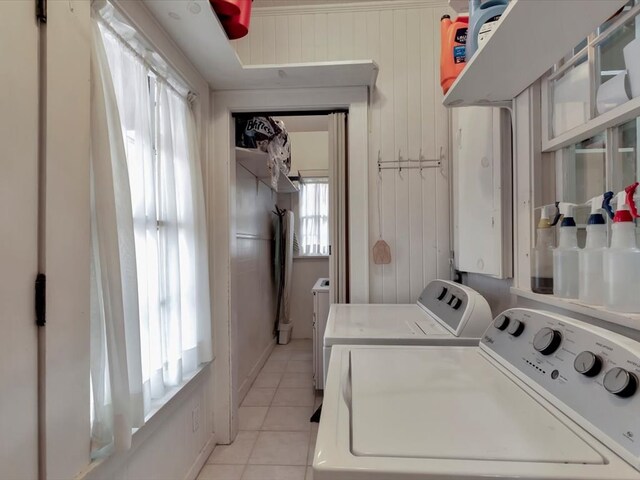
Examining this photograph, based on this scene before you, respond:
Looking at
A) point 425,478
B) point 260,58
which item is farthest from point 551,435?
point 260,58

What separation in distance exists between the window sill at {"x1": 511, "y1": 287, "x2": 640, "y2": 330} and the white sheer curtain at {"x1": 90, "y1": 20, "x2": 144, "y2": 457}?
1311 millimetres

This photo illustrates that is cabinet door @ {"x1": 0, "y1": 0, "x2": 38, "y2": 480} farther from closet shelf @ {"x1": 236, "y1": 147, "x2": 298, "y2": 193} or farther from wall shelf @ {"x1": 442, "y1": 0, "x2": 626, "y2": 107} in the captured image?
closet shelf @ {"x1": 236, "y1": 147, "x2": 298, "y2": 193}

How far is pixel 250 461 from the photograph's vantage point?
185 centimetres

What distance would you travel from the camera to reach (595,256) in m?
0.85

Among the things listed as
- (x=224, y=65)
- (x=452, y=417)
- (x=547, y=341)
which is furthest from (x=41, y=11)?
(x=547, y=341)

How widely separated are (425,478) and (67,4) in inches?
54.6

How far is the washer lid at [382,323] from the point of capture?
1208mm

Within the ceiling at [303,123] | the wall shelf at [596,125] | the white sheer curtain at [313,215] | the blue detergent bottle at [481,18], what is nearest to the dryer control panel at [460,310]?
the wall shelf at [596,125]

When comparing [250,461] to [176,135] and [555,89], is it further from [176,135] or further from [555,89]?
[555,89]

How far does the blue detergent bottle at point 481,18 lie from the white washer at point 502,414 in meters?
0.85

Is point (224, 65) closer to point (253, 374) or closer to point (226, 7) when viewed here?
point (226, 7)

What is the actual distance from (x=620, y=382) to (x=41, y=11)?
1507mm

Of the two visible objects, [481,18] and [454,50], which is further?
[454,50]

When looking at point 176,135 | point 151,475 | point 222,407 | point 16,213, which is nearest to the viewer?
point 16,213
